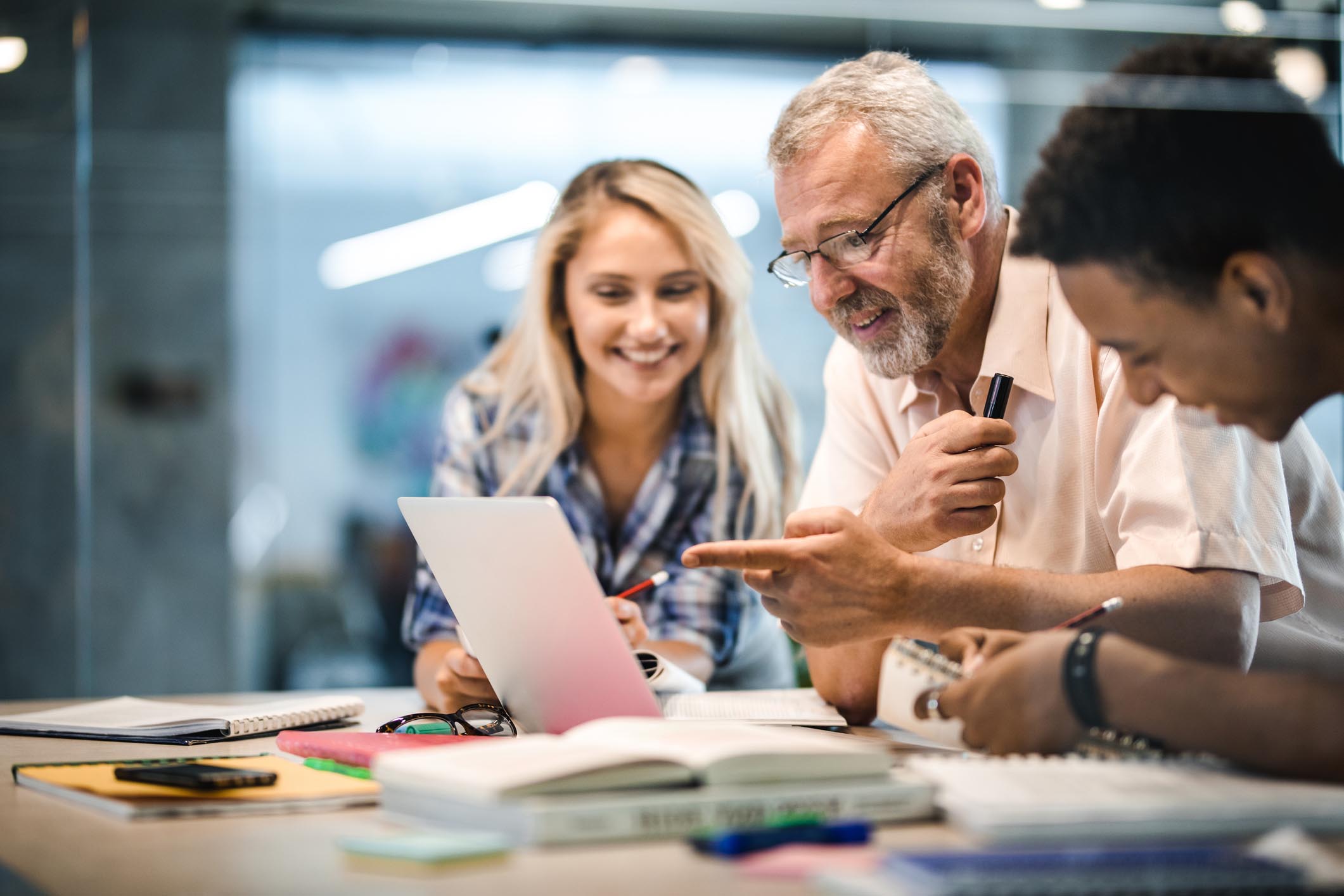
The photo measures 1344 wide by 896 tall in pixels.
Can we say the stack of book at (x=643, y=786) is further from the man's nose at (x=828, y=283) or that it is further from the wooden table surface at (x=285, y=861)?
the man's nose at (x=828, y=283)

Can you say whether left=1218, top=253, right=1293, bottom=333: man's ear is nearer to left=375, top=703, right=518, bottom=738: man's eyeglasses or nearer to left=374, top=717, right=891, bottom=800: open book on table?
left=374, top=717, right=891, bottom=800: open book on table

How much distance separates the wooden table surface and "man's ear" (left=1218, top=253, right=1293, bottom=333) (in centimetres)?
49

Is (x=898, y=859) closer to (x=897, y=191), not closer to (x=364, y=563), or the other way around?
(x=897, y=191)

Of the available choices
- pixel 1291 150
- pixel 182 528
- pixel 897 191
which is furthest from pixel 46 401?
pixel 1291 150

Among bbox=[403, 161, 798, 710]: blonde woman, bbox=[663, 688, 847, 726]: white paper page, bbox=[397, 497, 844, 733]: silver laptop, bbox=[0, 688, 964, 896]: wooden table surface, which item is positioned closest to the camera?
bbox=[0, 688, 964, 896]: wooden table surface

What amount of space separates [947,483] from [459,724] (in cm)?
64

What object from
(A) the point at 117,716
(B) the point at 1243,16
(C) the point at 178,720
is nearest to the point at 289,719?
(C) the point at 178,720

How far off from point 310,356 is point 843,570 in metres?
2.80

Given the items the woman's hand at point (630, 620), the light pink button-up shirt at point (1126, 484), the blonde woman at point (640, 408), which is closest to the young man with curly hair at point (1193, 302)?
the light pink button-up shirt at point (1126, 484)

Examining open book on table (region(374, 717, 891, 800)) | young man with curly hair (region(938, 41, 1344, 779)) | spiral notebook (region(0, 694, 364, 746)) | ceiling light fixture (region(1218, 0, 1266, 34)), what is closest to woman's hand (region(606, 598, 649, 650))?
spiral notebook (region(0, 694, 364, 746))

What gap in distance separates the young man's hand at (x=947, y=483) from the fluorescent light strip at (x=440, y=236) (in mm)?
2441

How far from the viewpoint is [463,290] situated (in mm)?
3744

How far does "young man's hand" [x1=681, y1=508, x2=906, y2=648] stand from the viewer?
4.02 feet

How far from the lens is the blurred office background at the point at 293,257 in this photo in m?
3.51
